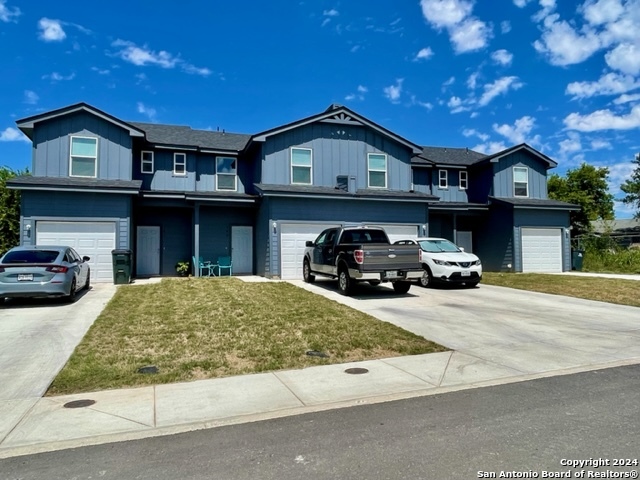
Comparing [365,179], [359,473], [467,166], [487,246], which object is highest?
[467,166]

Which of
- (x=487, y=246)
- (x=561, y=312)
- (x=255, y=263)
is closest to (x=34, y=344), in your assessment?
(x=561, y=312)

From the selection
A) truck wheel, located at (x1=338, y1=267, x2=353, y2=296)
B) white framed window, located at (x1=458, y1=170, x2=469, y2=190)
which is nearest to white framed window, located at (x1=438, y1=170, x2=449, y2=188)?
white framed window, located at (x1=458, y1=170, x2=469, y2=190)

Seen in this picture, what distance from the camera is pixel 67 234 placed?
15711mm

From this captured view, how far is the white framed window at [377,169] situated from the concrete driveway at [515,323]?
7.29 m

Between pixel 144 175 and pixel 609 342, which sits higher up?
pixel 144 175

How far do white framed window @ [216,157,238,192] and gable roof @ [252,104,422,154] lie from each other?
2.72 meters

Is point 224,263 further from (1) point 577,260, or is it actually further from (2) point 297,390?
(1) point 577,260

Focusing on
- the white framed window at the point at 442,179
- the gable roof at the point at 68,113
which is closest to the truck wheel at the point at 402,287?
the gable roof at the point at 68,113

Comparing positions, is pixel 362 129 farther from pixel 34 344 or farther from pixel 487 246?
pixel 34 344

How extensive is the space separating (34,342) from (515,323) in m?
9.03

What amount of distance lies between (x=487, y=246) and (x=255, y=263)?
12688mm

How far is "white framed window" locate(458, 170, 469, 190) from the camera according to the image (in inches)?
964

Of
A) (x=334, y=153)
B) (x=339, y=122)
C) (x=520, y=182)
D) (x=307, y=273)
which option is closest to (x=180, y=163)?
(x=334, y=153)

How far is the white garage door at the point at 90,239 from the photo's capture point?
15.5 metres
